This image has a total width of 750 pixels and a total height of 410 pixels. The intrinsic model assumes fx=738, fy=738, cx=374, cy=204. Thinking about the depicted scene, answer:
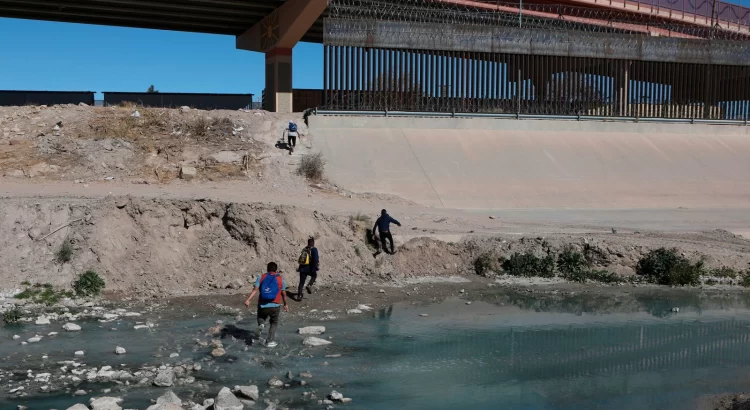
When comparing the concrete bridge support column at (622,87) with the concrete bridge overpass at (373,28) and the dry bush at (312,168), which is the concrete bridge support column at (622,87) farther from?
the dry bush at (312,168)

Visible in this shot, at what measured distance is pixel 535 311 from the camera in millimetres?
15406

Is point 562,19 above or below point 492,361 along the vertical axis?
above

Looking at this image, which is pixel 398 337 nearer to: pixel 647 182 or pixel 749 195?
pixel 647 182

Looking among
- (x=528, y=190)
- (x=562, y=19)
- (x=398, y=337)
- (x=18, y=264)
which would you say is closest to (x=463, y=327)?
(x=398, y=337)

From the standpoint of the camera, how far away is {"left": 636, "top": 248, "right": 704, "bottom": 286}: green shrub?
18.1 metres

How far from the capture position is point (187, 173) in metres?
24.5

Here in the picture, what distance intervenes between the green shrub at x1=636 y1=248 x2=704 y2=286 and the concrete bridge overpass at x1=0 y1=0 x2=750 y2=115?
45.7 ft

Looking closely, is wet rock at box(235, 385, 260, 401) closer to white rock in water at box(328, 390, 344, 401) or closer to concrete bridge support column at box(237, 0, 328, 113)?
white rock in water at box(328, 390, 344, 401)

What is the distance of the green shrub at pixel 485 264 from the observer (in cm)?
1859

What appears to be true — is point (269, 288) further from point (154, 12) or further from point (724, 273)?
point (154, 12)

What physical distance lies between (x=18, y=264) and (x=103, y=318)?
3391 mm

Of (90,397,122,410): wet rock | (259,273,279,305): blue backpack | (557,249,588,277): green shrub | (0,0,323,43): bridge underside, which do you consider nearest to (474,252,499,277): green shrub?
(557,249,588,277): green shrub

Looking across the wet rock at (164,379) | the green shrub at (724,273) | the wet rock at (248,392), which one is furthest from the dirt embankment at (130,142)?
the wet rock at (248,392)

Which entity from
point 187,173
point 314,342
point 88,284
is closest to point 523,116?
point 187,173
